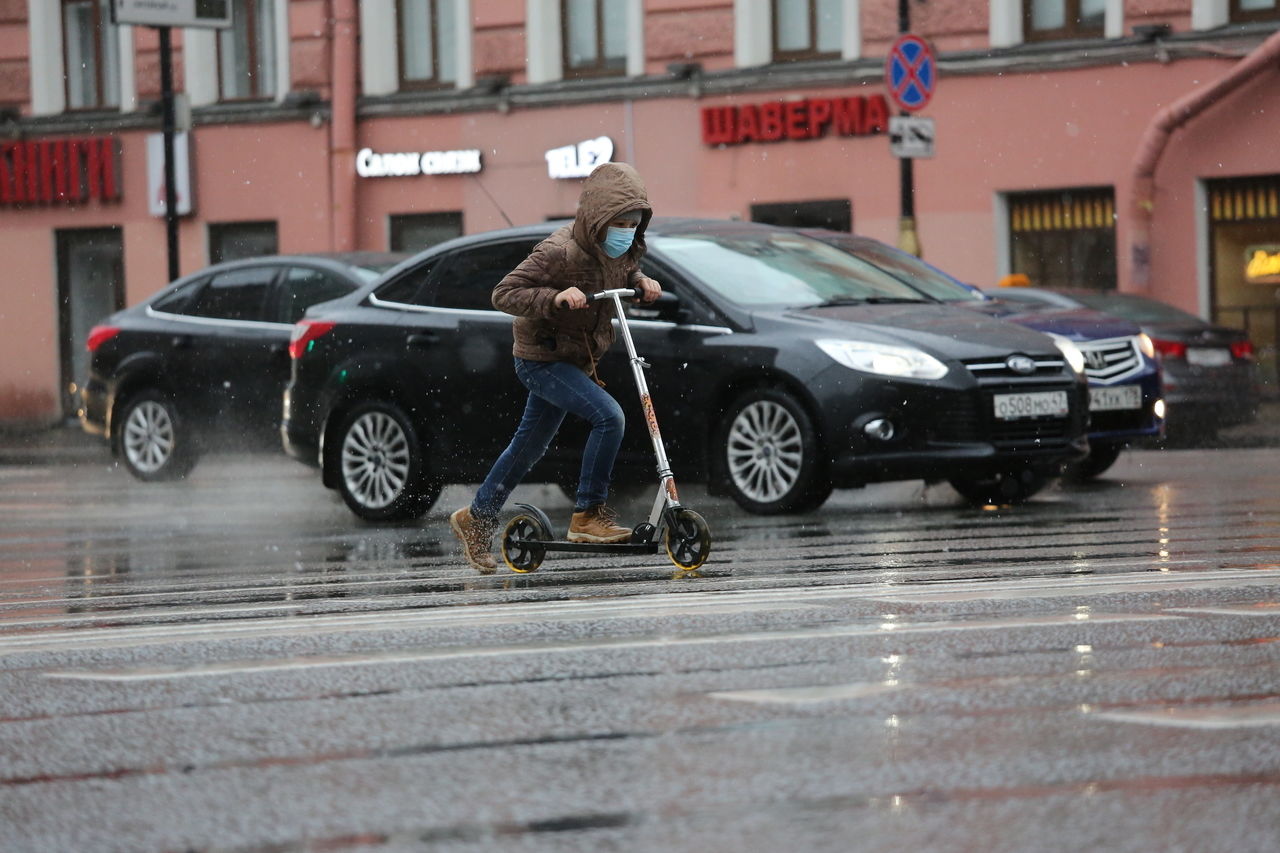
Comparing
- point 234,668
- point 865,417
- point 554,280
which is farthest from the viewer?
point 865,417

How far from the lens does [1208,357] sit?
19406 millimetres

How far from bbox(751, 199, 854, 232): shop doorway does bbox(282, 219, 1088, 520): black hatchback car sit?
538 inches

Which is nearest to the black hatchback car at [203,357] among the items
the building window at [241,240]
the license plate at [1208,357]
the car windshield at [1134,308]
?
the car windshield at [1134,308]

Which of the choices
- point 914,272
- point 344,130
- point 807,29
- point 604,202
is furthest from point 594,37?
point 604,202

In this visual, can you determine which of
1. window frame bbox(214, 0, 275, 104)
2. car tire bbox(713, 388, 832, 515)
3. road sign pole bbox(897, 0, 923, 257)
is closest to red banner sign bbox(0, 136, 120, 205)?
window frame bbox(214, 0, 275, 104)

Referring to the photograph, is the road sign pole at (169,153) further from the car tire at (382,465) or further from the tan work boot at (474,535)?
the tan work boot at (474,535)

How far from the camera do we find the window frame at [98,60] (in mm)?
33188

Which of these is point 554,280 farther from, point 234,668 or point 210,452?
point 210,452

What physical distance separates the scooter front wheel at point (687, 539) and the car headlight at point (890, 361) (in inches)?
128

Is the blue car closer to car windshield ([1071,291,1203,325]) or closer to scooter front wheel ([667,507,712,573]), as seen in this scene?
car windshield ([1071,291,1203,325])

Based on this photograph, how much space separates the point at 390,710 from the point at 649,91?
76.4 ft

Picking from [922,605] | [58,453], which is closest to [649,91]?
[58,453]

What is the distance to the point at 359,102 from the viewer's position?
31.1m

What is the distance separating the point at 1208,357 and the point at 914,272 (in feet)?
17.6
